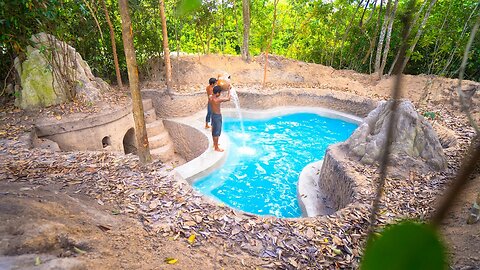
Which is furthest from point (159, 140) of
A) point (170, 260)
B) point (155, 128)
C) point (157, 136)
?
point (170, 260)

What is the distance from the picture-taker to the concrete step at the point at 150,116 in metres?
8.68

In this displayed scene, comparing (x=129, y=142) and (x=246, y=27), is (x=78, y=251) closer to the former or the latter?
(x=129, y=142)

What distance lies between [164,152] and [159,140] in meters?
0.38

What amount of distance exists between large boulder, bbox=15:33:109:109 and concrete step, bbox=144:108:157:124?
1.98 m

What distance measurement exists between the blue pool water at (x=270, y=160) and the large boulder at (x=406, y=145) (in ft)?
5.51

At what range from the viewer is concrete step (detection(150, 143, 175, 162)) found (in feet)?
27.8

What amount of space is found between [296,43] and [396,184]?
11415 mm

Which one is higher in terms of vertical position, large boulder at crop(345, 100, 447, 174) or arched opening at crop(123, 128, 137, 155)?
large boulder at crop(345, 100, 447, 174)

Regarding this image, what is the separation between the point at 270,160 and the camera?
741 centimetres

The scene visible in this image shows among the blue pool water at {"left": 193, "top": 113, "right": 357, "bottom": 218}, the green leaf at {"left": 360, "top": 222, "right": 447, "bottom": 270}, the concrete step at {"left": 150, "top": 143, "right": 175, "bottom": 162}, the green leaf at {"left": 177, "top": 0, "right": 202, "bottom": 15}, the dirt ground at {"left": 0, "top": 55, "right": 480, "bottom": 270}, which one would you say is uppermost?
the green leaf at {"left": 177, "top": 0, "right": 202, "bottom": 15}

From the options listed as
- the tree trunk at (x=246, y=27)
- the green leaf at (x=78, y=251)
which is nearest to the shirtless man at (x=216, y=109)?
the green leaf at (x=78, y=251)

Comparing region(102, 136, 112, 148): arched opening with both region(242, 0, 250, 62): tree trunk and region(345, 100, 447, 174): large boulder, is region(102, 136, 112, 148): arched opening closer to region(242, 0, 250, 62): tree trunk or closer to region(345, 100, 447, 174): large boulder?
region(345, 100, 447, 174): large boulder

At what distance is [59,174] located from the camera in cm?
419

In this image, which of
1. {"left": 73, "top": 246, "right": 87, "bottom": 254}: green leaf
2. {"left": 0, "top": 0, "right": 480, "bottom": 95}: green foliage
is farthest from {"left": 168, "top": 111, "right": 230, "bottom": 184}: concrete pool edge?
{"left": 0, "top": 0, "right": 480, "bottom": 95}: green foliage
